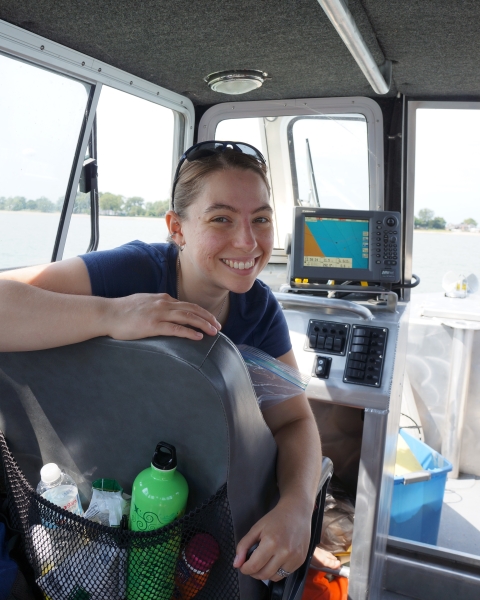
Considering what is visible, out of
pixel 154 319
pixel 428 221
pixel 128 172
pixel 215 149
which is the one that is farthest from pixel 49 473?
pixel 428 221

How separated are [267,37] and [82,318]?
137 cm

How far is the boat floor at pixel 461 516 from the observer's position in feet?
8.82

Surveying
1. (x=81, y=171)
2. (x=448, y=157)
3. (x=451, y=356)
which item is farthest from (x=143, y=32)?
(x=451, y=356)

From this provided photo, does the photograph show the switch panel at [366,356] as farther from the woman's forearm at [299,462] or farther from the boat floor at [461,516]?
the boat floor at [461,516]

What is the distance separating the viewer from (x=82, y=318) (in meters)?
0.92

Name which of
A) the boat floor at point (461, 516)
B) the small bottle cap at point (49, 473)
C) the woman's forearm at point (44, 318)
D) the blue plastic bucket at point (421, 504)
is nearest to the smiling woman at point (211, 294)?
the woman's forearm at point (44, 318)

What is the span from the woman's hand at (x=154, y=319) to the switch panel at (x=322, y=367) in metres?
1.16

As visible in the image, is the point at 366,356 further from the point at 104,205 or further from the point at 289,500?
the point at 104,205

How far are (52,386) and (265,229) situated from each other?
735 mm

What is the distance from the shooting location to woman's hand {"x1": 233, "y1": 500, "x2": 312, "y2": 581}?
0.90 meters

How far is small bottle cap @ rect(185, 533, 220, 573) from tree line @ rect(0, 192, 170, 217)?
5.09ft

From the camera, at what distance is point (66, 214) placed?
232cm

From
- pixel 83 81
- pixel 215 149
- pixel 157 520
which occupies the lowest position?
pixel 157 520

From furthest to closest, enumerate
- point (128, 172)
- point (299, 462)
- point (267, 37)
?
point (128, 172)
point (267, 37)
point (299, 462)
